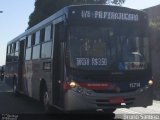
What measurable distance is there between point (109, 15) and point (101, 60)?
1436mm

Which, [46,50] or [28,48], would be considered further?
[28,48]

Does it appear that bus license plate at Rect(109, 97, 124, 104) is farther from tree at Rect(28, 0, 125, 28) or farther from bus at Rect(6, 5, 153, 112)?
tree at Rect(28, 0, 125, 28)

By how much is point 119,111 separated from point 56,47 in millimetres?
3722

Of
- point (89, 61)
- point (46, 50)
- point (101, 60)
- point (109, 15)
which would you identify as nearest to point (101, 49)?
point (101, 60)

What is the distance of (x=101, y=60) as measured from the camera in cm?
1209

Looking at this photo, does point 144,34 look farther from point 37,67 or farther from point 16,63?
point 16,63

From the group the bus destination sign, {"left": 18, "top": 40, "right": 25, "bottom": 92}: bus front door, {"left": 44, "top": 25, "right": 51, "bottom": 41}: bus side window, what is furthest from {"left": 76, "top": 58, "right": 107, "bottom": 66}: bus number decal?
{"left": 18, "top": 40, "right": 25, "bottom": 92}: bus front door

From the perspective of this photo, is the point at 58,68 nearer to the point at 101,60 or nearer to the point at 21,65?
the point at 101,60

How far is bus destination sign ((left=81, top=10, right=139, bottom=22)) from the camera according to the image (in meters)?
12.5

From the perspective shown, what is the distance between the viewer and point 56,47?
13.6 meters

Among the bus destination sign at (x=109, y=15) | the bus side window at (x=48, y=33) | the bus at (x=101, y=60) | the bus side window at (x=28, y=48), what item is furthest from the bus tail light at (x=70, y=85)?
the bus side window at (x=28, y=48)

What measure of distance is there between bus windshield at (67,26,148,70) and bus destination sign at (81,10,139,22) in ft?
1.23

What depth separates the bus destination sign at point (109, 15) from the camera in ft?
41.0

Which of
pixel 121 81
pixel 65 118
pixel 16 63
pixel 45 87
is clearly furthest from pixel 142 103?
pixel 16 63
